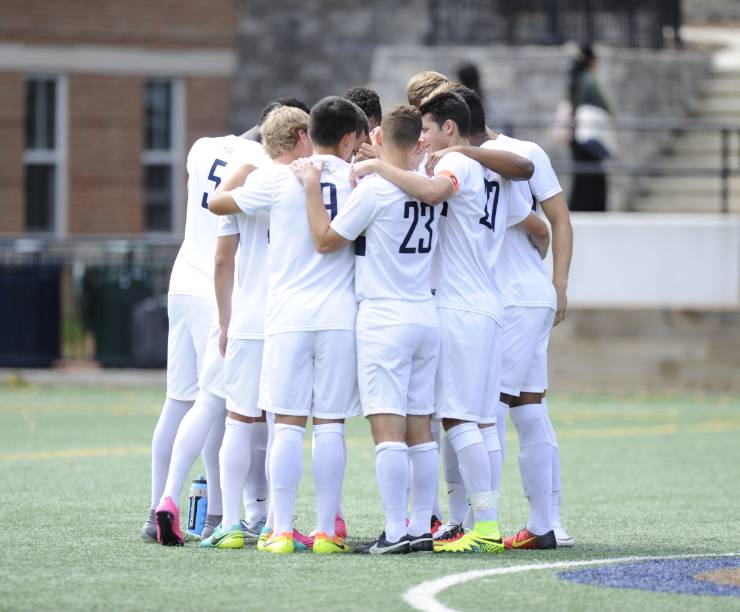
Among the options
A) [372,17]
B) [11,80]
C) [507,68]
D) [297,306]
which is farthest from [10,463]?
[372,17]

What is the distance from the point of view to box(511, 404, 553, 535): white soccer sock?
8047 mm

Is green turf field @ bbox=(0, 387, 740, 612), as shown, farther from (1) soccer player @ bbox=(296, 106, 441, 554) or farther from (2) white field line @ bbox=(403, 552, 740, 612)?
(1) soccer player @ bbox=(296, 106, 441, 554)

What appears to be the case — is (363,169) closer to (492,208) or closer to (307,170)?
(307,170)

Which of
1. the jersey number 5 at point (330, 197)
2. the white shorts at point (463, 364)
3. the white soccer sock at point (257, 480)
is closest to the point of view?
the jersey number 5 at point (330, 197)

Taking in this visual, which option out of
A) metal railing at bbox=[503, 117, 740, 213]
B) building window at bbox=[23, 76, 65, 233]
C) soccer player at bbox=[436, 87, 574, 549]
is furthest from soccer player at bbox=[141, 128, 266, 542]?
building window at bbox=[23, 76, 65, 233]

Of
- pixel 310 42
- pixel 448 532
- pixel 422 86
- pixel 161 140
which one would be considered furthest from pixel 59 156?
pixel 448 532

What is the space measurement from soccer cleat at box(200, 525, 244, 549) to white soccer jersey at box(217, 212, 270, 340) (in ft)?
2.86

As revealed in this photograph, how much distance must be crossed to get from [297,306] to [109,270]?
41.3ft

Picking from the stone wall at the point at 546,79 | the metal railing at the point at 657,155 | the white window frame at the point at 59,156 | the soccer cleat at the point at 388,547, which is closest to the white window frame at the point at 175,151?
the white window frame at the point at 59,156

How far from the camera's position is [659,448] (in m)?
13.5

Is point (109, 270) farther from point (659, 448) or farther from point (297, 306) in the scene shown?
point (297, 306)

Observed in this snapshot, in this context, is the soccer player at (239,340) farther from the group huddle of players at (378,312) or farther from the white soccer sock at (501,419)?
the white soccer sock at (501,419)

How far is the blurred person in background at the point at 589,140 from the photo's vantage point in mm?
18703

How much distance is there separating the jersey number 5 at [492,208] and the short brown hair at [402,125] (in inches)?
16.6
